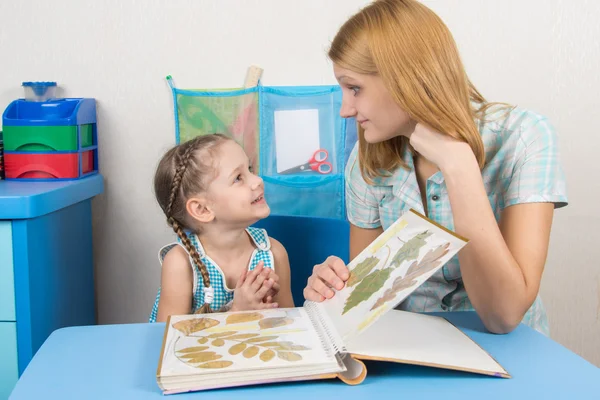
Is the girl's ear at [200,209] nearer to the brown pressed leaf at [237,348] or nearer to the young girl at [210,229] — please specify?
the young girl at [210,229]

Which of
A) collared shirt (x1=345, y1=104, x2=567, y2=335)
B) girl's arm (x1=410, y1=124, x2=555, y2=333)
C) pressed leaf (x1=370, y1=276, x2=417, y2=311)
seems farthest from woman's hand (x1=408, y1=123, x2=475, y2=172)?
pressed leaf (x1=370, y1=276, x2=417, y2=311)

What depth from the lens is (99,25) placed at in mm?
1766

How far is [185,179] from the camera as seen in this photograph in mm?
1421

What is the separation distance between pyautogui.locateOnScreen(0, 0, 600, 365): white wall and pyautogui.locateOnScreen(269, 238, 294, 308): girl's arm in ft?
1.69

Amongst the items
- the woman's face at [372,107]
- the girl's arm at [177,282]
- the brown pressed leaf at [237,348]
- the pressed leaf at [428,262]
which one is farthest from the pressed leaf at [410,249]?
the girl's arm at [177,282]

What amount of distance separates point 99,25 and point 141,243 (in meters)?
0.62

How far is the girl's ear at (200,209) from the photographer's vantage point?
54.9 inches

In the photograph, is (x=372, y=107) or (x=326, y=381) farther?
(x=372, y=107)

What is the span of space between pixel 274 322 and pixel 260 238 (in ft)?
1.96

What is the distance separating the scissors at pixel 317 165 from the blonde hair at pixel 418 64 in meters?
0.71

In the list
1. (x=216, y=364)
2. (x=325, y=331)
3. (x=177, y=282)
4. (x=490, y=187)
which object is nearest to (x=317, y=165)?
(x=177, y=282)

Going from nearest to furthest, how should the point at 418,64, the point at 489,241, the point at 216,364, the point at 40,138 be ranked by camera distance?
the point at 216,364
the point at 489,241
the point at 418,64
the point at 40,138

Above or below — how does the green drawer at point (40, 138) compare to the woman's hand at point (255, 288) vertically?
above

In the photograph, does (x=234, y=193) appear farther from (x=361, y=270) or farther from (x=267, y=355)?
(x=267, y=355)
